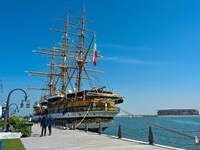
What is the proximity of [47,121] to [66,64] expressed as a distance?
4416 centimetres

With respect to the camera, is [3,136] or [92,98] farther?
[92,98]

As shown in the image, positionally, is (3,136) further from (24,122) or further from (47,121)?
(47,121)

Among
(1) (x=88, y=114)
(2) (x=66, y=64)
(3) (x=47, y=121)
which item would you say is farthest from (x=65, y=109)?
(2) (x=66, y=64)

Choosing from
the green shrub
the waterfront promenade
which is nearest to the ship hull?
the green shrub

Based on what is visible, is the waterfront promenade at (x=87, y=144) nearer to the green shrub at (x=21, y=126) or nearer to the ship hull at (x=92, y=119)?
the green shrub at (x=21, y=126)

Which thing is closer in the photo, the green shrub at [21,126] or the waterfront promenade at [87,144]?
the waterfront promenade at [87,144]

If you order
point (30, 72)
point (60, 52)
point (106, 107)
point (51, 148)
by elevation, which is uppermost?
point (60, 52)

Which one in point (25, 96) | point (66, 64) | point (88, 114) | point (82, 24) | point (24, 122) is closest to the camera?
point (24, 122)

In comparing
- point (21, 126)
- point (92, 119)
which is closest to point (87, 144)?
point (21, 126)

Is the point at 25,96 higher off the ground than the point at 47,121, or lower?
higher

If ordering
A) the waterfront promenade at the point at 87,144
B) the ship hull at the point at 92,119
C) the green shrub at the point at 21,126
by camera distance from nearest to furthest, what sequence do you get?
the waterfront promenade at the point at 87,144
the green shrub at the point at 21,126
the ship hull at the point at 92,119

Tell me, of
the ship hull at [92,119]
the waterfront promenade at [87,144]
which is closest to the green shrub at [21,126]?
the waterfront promenade at [87,144]

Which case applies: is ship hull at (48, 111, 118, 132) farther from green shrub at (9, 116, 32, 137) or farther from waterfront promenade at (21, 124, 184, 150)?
waterfront promenade at (21, 124, 184, 150)

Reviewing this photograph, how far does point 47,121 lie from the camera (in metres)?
21.9
